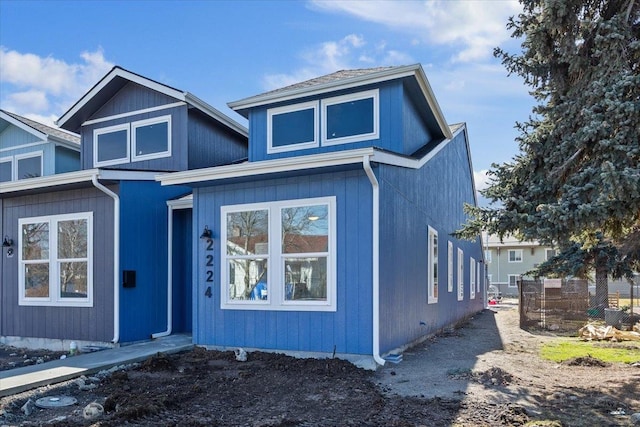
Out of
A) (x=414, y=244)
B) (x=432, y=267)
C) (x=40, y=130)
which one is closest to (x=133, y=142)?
(x=40, y=130)

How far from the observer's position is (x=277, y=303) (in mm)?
7762

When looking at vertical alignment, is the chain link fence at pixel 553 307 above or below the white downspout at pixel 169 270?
below

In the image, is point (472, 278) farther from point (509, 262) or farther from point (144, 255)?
point (509, 262)

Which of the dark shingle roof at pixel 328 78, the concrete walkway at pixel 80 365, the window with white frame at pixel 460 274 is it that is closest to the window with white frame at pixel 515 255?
the window with white frame at pixel 460 274

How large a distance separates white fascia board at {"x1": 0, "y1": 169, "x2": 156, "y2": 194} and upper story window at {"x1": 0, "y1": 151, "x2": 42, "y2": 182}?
12.5ft

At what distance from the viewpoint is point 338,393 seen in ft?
19.0

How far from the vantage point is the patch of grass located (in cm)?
867

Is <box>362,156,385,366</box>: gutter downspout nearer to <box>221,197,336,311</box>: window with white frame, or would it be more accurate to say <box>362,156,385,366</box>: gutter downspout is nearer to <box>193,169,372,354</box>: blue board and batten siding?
<box>193,169,372,354</box>: blue board and batten siding

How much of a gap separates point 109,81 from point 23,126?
12.4ft

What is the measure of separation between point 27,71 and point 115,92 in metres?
8.55

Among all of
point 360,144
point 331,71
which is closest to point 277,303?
point 360,144

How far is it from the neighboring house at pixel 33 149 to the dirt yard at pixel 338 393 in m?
6.58

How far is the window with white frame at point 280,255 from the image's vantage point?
7.46m

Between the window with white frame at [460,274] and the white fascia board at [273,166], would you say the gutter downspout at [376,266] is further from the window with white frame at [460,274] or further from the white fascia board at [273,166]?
the window with white frame at [460,274]
